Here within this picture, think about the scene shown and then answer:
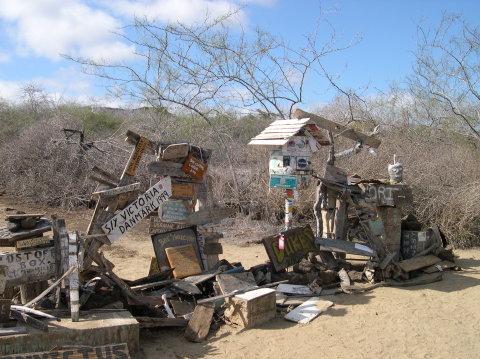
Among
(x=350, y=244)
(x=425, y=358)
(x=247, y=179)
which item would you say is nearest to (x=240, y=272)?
(x=350, y=244)

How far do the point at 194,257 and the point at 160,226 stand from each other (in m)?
0.65

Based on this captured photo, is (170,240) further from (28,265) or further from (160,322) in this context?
(28,265)

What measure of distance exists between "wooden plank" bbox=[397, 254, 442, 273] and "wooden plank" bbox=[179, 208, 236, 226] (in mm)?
2913

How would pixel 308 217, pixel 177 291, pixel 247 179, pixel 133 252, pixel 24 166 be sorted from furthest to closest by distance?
pixel 24 166
pixel 247 179
pixel 308 217
pixel 133 252
pixel 177 291

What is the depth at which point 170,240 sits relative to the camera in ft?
20.7

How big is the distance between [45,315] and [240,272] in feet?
A: 8.55

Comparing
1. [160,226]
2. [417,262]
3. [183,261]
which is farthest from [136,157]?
[417,262]

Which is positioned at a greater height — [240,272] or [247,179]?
[247,179]

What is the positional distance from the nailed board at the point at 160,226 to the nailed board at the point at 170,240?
0.07 m

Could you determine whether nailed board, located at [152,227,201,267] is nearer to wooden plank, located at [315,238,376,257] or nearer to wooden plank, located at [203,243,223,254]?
wooden plank, located at [203,243,223,254]

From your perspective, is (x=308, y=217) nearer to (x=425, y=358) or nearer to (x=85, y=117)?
(x=425, y=358)

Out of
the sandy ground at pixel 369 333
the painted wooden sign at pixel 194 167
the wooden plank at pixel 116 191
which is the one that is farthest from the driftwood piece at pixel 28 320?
the painted wooden sign at pixel 194 167

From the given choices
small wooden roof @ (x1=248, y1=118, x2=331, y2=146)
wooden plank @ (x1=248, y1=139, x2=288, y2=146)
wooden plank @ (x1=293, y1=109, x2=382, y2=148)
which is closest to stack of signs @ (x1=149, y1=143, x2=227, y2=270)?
wooden plank @ (x1=248, y1=139, x2=288, y2=146)

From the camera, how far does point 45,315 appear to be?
429 cm
